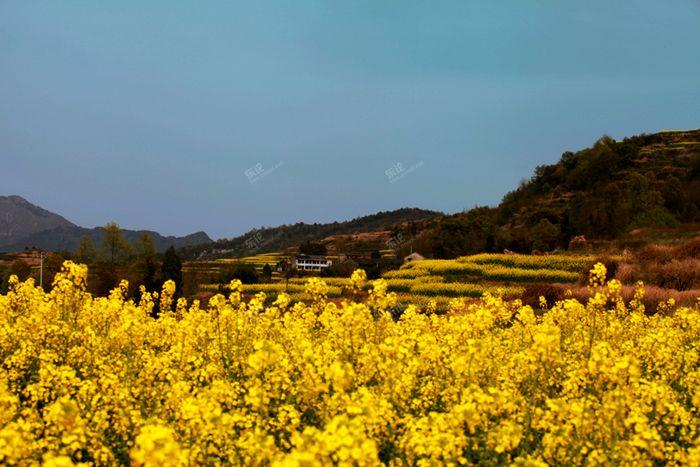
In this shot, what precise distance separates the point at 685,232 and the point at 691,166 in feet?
118

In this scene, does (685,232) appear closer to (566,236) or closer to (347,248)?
(566,236)

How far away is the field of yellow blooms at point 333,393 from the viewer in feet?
17.2

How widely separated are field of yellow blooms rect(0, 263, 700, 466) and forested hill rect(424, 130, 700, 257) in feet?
130

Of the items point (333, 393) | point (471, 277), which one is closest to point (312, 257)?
point (471, 277)

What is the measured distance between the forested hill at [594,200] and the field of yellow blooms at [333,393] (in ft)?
130

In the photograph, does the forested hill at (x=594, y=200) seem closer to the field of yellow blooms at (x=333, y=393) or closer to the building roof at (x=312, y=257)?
the building roof at (x=312, y=257)

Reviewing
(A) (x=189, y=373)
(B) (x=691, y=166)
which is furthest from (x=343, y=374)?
(B) (x=691, y=166)

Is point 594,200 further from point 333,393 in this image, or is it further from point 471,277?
point 333,393

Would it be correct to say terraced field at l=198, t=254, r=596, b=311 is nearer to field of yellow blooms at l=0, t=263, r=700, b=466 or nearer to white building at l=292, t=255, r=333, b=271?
field of yellow blooms at l=0, t=263, r=700, b=466

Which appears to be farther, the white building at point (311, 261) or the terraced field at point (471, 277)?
the white building at point (311, 261)

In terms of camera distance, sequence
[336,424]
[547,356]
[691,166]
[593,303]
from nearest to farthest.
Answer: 1. [336,424]
2. [547,356]
3. [593,303]
4. [691,166]

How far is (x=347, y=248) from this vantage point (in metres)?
Result: 131

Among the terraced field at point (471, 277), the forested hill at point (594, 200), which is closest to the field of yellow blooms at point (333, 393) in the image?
the terraced field at point (471, 277)

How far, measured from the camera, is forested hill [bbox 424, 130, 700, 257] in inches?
2064
